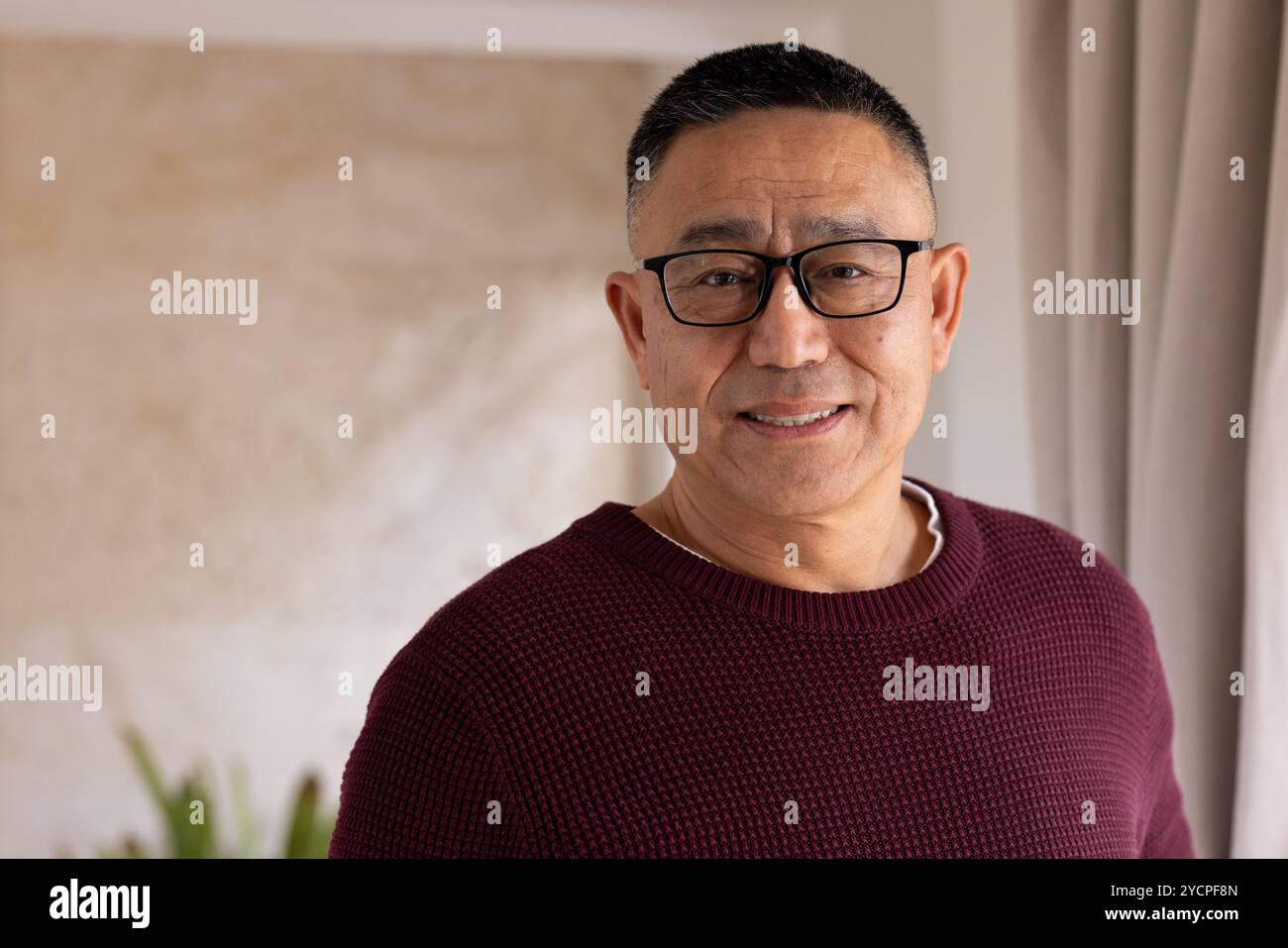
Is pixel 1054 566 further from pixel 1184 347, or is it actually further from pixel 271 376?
pixel 271 376

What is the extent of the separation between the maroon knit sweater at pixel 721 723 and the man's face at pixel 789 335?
0.34 feet

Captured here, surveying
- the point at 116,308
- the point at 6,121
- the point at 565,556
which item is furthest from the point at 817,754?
the point at 6,121

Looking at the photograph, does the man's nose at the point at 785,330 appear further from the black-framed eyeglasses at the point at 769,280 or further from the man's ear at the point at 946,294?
the man's ear at the point at 946,294

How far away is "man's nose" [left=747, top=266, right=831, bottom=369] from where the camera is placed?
935 millimetres

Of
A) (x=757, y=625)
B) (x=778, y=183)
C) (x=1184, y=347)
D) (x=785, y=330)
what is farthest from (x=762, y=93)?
(x=1184, y=347)

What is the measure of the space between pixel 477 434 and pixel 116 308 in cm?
110

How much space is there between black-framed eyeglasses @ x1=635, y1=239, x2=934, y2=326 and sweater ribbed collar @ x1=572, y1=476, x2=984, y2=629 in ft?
0.64

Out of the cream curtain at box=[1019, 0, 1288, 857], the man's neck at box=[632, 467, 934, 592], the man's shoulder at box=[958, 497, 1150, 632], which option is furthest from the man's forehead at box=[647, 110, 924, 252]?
the cream curtain at box=[1019, 0, 1288, 857]

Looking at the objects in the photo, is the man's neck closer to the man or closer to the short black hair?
the man

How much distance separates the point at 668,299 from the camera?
38.4 inches

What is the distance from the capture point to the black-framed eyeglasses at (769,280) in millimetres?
957

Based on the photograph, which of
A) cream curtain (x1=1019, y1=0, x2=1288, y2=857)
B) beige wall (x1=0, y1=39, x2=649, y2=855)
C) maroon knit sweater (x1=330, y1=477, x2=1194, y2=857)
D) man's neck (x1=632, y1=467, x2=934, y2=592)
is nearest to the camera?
maroon knit sweater (x1=330, y1=477, x2=1194, y2=857)

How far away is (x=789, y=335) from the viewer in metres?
0.93

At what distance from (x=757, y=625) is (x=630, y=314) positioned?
0.99 ft
